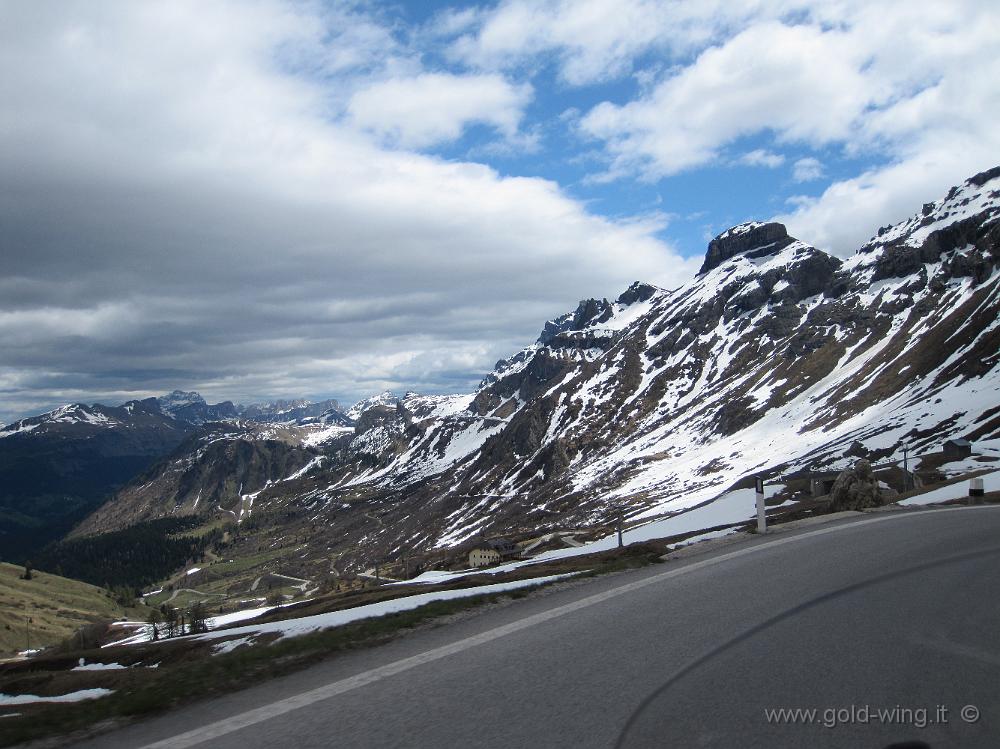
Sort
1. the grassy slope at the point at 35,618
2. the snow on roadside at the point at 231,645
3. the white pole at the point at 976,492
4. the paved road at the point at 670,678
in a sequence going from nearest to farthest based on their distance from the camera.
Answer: the paved road at the point at 670,678
the snow on roadside at the point at 231,645
the white pole at the point at 976,492
the grassy slope at the point at 35,618

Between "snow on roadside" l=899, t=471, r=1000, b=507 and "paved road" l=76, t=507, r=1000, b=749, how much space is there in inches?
1069

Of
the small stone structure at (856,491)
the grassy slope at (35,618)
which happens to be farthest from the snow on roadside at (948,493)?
the grassy slope at (35,618)

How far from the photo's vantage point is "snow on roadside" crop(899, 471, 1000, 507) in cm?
3522

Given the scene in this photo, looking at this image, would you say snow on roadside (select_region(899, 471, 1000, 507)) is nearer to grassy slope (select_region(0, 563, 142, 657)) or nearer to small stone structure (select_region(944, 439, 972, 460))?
small stone structure (select_region(944, 439, 972, 460))

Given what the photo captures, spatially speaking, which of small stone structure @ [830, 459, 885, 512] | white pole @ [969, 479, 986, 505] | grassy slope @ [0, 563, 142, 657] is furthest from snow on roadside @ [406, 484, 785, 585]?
grassy slope @ [0, 563, 142, 657]

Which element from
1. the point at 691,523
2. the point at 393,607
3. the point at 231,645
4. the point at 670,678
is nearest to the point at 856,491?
the point at 691,523

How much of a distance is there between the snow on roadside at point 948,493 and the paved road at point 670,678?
27.2m

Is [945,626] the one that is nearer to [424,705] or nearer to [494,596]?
[424,705]

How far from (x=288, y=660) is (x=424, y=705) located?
11.8ft

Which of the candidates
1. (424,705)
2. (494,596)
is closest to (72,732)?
(424,705)

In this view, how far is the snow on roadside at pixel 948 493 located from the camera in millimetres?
35219

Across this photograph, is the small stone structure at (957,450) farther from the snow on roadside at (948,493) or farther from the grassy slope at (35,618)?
the grassy slope at (35,618)

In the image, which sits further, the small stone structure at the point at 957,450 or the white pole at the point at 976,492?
the small stone structure at the point at 957,450

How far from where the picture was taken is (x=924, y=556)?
48.4 feet
